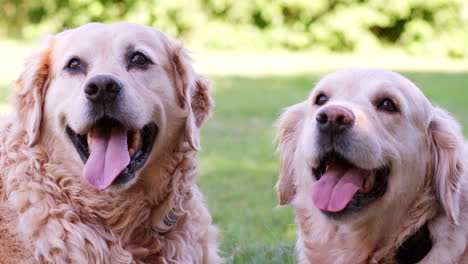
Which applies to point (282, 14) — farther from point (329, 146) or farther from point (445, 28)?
point (329, 146)

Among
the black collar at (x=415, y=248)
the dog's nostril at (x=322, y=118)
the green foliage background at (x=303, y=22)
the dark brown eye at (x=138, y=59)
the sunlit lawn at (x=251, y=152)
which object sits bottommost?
the green foliage background at (x=303, y=22)

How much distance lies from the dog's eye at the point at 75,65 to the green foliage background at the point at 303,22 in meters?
17.7

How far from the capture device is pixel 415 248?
362 cm

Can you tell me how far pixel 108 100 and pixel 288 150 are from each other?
4.13ft

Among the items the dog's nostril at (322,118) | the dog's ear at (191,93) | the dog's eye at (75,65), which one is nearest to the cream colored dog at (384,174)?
the dog's nostril at (322,118)

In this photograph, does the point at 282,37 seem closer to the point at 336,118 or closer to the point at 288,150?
the point at 288,150

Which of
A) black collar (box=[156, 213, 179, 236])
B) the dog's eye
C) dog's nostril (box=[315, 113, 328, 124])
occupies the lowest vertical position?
black collar (box=[156, 213, 179, 236])

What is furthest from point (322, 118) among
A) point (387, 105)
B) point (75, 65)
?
point (75, 65)

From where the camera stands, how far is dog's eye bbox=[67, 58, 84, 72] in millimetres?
3949

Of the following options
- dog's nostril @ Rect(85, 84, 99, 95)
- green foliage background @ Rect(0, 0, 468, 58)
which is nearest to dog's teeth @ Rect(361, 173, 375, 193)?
dog's nostril @ Rect(85, 84, 99, 95)

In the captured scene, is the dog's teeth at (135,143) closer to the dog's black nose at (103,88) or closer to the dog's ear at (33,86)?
the dog's black nose at (103,88)

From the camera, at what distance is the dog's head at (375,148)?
3.49 metres

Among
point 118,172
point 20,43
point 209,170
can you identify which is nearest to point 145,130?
point 118,172

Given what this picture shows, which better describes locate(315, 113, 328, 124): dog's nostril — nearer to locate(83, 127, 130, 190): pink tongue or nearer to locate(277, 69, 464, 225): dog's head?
locate(277, 69, 464, 225): dog's head
